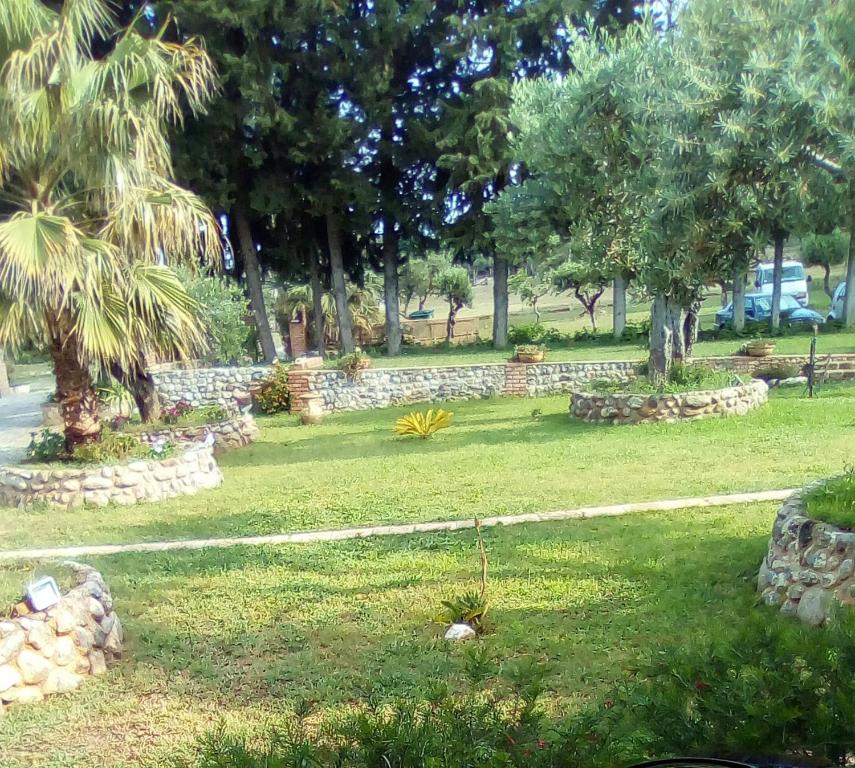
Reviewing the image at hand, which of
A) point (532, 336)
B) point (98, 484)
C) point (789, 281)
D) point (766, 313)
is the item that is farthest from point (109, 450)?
point (789, 281)

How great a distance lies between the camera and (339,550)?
6289mm

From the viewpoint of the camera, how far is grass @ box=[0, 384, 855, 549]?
24.0 feet

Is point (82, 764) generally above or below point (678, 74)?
below

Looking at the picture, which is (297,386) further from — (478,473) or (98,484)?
(478,473)

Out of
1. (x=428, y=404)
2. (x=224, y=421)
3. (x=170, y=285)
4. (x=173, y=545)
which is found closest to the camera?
(x=173, y=545)

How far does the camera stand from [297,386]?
1545 cm

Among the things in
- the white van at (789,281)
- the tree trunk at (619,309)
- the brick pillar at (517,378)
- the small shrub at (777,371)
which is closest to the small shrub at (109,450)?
the brick pillar at (517,378)

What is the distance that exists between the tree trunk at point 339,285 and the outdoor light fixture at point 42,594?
17.6 metres

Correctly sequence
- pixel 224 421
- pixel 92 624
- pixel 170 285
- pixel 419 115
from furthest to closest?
pixel 419 115, pixel 224 421, pixel 170 285, pixel 92 624

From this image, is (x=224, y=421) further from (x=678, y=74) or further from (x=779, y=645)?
(x=779, y=645)

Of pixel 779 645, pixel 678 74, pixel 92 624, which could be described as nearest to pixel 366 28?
pixel 678 74

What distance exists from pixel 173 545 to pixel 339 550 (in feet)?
5.50

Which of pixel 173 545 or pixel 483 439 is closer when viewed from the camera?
pixel 173 545

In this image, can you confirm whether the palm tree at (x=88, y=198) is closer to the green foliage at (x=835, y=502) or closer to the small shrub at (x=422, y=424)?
the small shrub at (x=422, y=424)
